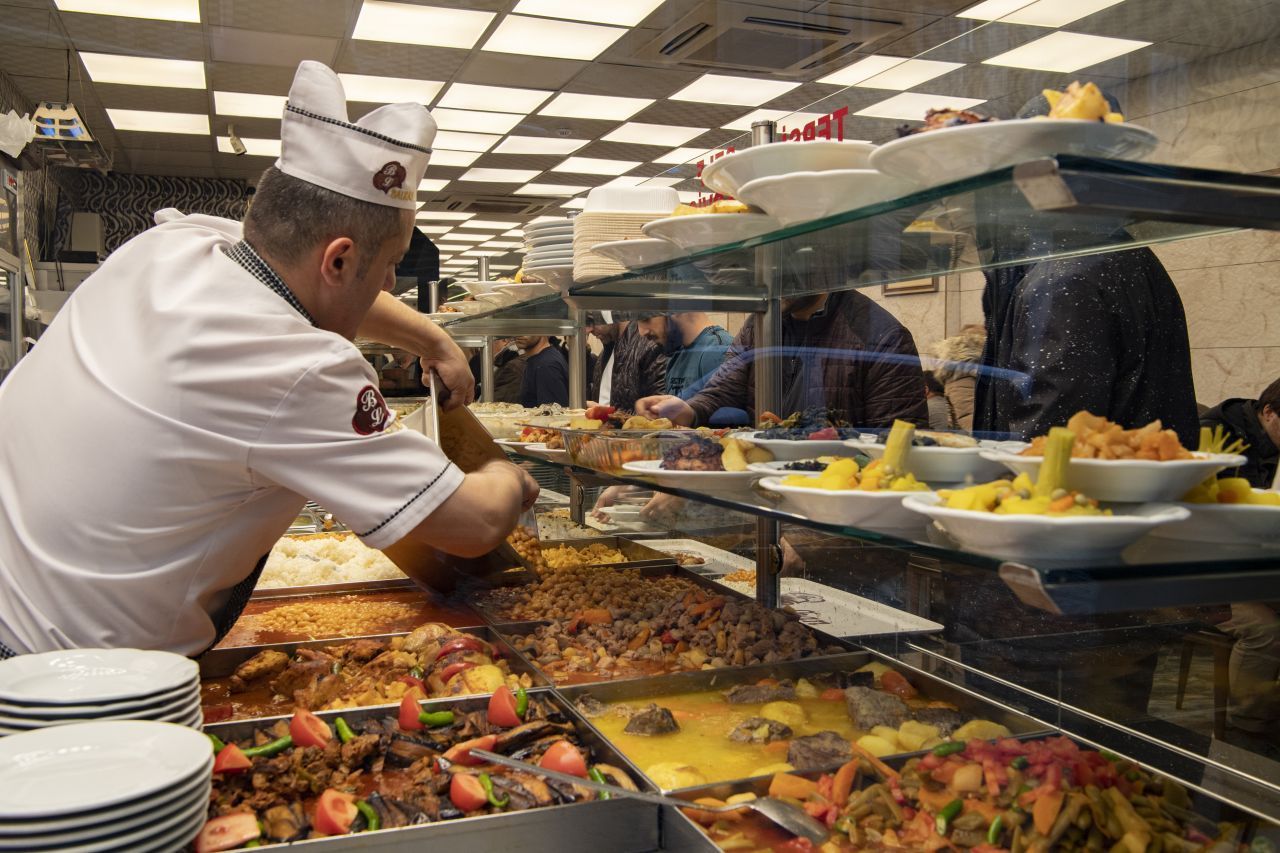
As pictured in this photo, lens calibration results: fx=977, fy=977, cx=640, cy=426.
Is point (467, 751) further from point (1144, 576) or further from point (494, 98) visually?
point (494, 98)

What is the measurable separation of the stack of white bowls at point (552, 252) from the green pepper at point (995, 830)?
186 cm

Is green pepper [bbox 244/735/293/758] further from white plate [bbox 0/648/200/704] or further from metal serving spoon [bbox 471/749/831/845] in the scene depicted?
metal serving spoon [bbox 471/749/831/845]

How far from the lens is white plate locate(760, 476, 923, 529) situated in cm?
124

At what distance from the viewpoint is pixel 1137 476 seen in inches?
41.4

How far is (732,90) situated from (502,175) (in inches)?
159

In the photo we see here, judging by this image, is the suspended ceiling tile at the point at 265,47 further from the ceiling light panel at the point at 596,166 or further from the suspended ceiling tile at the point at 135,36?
the ceiling light panel at the point at 596,166

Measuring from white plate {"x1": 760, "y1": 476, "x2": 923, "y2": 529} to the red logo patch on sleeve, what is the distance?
75cm

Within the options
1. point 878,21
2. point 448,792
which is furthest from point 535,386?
point 448,792

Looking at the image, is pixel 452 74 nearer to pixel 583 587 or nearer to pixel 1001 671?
pixel 583 587

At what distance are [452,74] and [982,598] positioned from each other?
686cm

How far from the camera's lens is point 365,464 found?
166 centimetres

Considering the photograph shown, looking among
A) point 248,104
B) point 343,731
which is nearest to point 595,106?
point 248,104

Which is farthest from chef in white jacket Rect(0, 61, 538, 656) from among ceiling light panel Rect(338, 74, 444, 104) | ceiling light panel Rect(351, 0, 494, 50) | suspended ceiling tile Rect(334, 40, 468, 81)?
ceiling light panel Rect(338, 74, 444, 104)

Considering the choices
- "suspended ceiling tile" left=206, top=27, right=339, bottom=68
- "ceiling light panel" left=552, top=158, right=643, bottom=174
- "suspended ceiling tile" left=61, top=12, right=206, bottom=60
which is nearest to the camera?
"suspended ceiling tile" left=61, top=12, right=206, bottom=60
